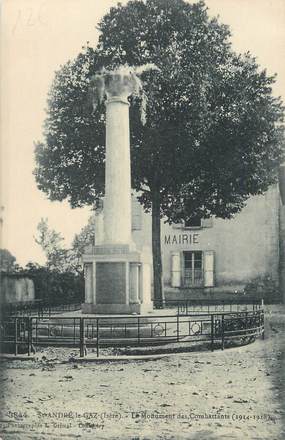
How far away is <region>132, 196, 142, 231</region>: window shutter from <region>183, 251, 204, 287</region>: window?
2360 mm

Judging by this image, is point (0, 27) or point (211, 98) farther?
point (211, 98)

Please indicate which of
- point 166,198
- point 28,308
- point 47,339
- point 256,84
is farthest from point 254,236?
point 47,339

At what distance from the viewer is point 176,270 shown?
24.9 m

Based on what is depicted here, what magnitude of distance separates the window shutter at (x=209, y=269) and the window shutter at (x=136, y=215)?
3.22 meters

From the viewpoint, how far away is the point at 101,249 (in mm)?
13211

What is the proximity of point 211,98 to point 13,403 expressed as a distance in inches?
510

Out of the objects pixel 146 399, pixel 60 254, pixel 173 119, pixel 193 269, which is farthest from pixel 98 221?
pixel 146 399

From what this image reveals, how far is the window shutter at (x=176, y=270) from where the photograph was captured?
81.5 feet

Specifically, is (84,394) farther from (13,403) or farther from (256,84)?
(256,84)

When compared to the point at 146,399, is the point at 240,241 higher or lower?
higher

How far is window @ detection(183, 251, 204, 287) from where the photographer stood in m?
25.0

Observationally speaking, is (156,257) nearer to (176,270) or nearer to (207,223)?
(176,270)

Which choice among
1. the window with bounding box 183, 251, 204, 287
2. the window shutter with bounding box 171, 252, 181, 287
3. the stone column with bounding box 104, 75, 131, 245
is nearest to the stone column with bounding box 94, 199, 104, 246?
the window shutter with bounding box 171, 252, 181, 287

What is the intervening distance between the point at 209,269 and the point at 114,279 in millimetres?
12057
